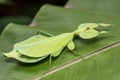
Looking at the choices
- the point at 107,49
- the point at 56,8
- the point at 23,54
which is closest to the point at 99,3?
the point at 56,8

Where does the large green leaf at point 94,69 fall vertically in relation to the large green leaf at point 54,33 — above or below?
below

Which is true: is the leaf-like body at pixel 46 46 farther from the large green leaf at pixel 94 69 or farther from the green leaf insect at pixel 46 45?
the large green leaf at pixel 94 69

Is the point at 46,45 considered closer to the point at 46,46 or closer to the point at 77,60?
the point at 46,46


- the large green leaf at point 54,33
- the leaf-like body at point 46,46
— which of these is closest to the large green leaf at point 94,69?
the large green leaf at point 54,33

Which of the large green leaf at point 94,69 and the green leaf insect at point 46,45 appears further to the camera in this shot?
the green leaf insect at point 46,45

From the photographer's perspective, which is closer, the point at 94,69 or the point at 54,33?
the point at 94,69

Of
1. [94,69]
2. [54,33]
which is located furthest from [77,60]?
[54,33]

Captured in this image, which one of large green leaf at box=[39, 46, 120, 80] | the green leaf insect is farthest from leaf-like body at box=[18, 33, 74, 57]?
large green leaf at box=[39, 46, 120, 80]
